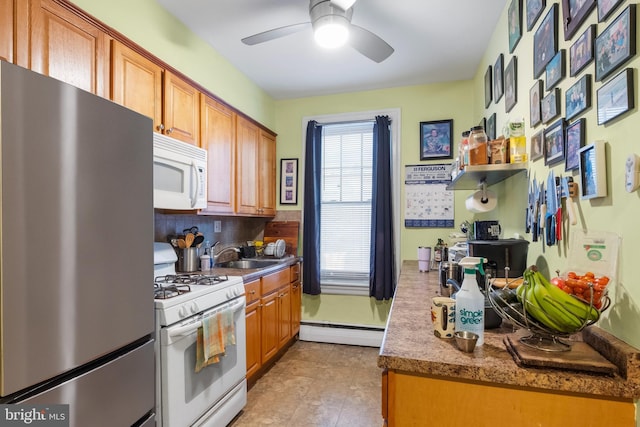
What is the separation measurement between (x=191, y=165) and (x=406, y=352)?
173 cm

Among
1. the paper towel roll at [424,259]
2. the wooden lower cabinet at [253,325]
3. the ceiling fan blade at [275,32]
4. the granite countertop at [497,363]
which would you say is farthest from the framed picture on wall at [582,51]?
the wooden lower cabinet at [253,325]

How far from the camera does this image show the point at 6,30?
1.22 meters

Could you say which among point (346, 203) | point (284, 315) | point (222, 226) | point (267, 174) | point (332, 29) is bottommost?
point (284, 315)

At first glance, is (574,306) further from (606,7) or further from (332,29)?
(332,29)

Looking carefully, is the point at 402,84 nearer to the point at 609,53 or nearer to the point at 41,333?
the point at 609,53

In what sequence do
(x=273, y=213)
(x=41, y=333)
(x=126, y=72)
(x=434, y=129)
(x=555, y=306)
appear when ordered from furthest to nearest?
(x=273, y=213), (x=434, y=129), (x=126, y=72), (x=41, y=333), (x=555, y=306)

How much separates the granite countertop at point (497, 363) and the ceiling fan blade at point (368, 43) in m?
1.67

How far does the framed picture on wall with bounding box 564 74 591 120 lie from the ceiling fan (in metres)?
1.10

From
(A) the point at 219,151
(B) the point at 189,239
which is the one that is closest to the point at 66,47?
(A) the point at 219,151

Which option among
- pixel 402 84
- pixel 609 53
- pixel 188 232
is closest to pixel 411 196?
pixel 402 84

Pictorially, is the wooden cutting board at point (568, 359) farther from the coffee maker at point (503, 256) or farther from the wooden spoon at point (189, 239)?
the wooden spoon at point (189, 239)

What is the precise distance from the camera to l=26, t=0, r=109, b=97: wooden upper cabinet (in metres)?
1.33

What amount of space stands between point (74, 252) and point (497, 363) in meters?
1.36

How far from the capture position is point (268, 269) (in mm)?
2676
